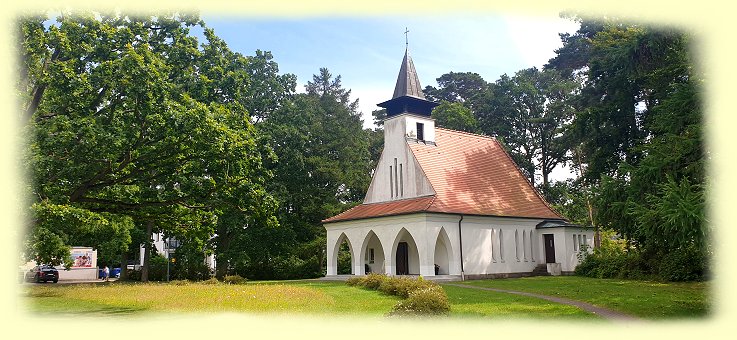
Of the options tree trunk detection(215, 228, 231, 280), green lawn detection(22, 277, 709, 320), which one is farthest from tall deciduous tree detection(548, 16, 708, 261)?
tree trunk detection(215, 228, 231, 280)

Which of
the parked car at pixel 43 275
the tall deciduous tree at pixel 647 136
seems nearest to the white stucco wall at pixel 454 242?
the tall deciduous tree at pixel 647 136

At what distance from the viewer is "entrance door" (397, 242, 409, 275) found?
35344mm

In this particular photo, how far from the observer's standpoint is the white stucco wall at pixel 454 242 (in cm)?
3117

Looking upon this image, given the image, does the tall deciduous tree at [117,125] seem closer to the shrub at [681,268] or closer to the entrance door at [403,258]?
the entrance door at [403,258]

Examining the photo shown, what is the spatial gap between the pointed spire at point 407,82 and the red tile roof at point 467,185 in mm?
3107

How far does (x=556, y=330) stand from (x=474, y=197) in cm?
2391

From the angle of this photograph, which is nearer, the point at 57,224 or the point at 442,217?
the point at 57,224

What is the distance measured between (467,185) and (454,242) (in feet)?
16.7

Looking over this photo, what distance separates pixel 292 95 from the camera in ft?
150

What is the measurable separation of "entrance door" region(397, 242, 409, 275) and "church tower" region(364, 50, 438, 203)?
2931mm

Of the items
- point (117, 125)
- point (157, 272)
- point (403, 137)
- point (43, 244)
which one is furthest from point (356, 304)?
point (157, 272)

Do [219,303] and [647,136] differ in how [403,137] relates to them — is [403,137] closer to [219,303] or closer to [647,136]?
[647,136]

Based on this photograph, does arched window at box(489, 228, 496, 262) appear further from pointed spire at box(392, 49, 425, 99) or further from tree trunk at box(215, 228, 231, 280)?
tree trunk at box(215, 228, 231, 280)

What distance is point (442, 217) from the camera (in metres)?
31.5
